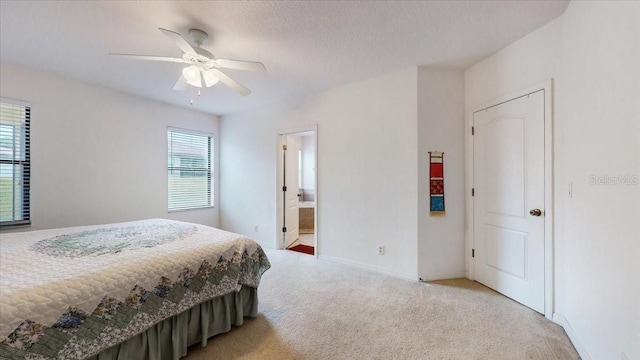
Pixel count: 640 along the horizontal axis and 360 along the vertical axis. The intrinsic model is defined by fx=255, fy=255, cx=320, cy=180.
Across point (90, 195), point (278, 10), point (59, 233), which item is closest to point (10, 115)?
point (90, 195)

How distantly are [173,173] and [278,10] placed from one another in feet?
11.5

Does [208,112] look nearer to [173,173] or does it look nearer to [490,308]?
[173,173]

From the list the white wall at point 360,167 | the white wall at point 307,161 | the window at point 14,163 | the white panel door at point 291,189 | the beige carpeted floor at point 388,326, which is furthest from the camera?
the white wall at point 307,161

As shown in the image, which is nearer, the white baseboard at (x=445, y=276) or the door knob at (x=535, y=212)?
the door knob at (x=535, y=212)

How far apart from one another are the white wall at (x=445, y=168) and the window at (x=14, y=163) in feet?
14.9

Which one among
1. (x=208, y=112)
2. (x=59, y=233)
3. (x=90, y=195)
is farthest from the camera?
(x=208, y=112)

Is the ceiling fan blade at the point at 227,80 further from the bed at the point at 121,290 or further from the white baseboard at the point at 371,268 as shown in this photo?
the white baseboard at the point at 371,268

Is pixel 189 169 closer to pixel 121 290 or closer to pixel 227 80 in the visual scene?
pixel 227 80

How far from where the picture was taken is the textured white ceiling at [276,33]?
1916 mm

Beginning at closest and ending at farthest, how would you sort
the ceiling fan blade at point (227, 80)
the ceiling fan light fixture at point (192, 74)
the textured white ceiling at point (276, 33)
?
1. the textured white ceiling at point (276, 33)
2. the ceiling fan light fixture at point (192, 74)
3. the ceiling fan blade at point (227, 80)

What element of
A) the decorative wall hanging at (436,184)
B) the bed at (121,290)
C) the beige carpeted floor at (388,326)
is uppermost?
the decorative wall hanging at (436,184)

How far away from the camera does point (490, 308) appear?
2350 millimetres

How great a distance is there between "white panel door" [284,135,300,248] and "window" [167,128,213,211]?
64.2 inches

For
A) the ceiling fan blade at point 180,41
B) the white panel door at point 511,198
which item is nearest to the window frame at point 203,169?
the ceiling fan blade at point 180,41
